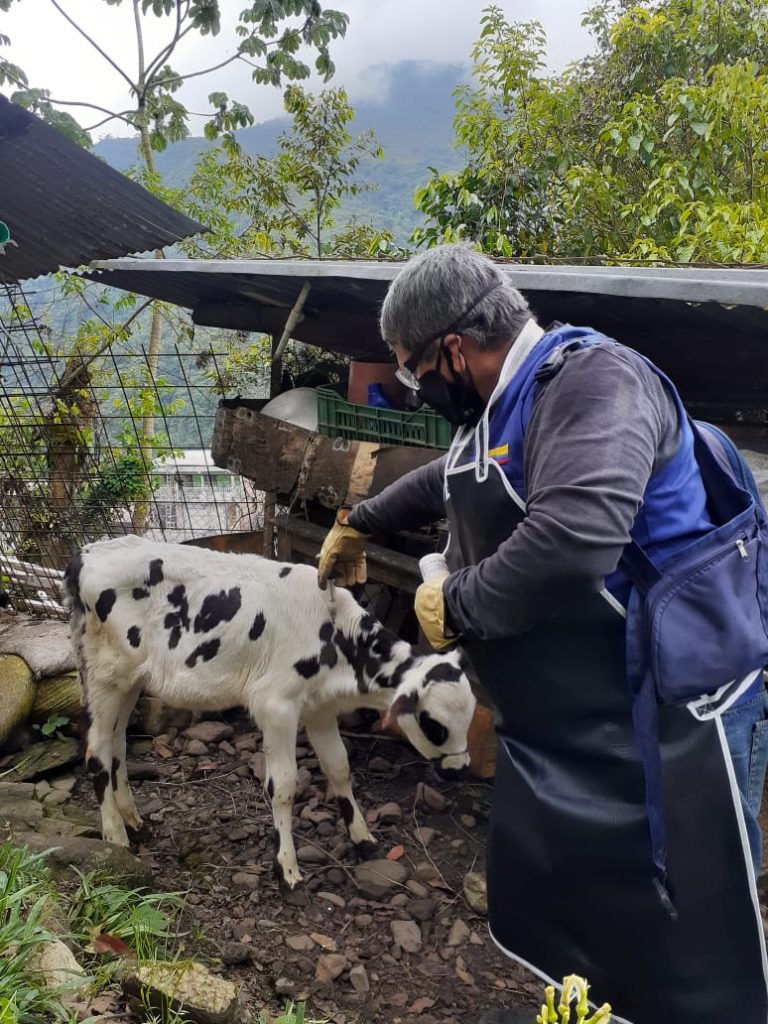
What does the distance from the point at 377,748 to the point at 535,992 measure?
2.26 metres

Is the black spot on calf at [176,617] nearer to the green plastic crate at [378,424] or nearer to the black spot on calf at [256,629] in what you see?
the black spot on calf at [256,629]

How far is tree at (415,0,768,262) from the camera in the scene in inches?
367

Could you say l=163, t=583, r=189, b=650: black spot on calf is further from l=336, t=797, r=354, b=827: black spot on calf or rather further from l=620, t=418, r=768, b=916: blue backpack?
l=620, t=418, r=768, b=916: blue backpack

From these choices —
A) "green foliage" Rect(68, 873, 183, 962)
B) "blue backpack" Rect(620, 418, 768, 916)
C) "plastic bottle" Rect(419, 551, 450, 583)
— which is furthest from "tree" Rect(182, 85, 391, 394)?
"blue backpack" Rect(620, 418, 768, 916)

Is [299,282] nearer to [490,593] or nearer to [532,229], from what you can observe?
[490,593]

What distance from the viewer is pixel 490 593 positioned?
2.15 meters

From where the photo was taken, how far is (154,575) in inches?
196

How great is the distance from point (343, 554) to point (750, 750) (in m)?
1.97

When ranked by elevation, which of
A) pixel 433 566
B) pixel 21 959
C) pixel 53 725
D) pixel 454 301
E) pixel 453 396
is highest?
pixel 454 301

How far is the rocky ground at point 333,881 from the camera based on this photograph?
3734 mm

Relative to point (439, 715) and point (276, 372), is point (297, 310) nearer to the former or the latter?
point (276, 372)

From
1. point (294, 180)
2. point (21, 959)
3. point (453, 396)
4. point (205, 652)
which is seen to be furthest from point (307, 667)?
point (294, 180)

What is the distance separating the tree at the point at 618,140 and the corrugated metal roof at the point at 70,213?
4.50 meters

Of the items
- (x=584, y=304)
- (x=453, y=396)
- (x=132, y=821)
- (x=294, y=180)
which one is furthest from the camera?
(x=294, y=180)
